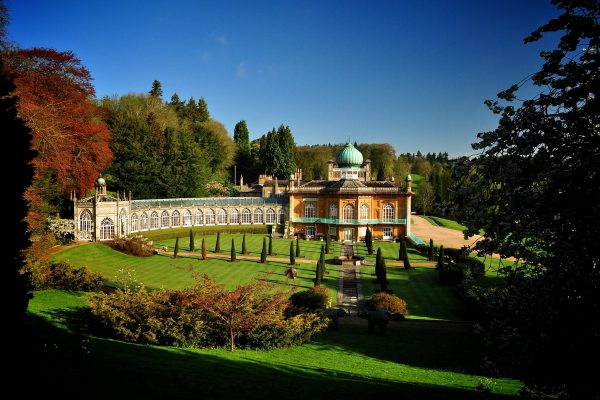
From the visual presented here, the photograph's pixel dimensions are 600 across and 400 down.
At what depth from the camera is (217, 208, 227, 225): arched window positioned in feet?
206

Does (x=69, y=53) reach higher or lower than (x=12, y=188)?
higher

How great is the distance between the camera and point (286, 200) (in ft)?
212

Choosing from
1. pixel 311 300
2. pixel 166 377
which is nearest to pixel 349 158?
pixel 311 300

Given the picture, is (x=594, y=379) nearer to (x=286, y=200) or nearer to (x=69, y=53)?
(x=69, y=53)

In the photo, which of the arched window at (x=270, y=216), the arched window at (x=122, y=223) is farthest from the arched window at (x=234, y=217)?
the arched window at (x=122, y=223)

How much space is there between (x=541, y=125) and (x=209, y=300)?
14619 millimetres

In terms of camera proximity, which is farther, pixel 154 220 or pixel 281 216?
pixel 281 216

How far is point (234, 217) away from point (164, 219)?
11.0 metres

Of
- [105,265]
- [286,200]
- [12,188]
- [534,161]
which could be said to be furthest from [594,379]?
[286,200]

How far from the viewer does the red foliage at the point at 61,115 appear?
3478cm

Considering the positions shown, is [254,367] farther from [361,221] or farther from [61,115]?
[361,221]

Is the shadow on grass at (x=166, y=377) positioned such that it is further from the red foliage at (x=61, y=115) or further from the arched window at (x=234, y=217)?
the arched window at (x=234, y=217)

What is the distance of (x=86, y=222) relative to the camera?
148ft

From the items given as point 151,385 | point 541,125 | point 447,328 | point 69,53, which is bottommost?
point 447,328
